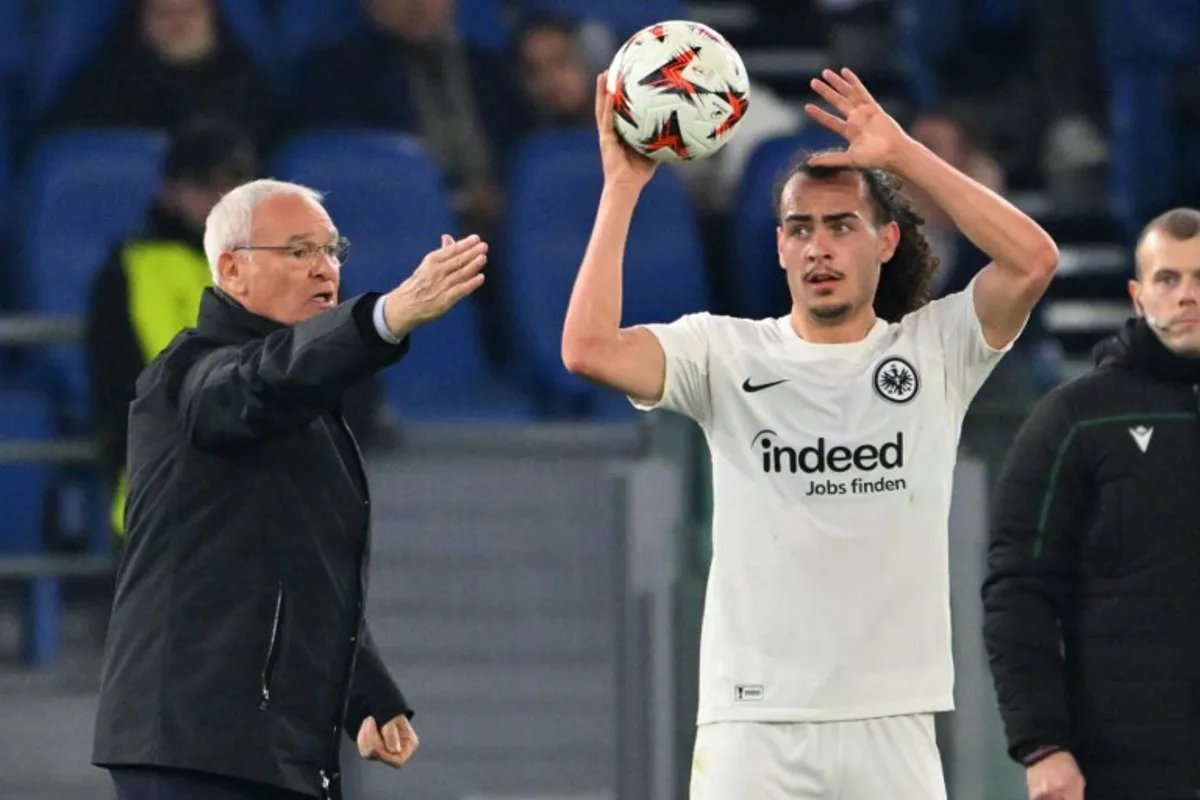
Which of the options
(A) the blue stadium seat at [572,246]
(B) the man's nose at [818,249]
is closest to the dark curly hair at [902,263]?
(B) the man's nose at [818,249]

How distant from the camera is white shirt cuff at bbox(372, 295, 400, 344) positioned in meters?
4.30

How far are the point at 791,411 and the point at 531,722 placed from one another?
378 centimetres

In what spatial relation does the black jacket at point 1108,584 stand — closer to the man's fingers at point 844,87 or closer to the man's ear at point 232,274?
the man's fingers at point 844,87

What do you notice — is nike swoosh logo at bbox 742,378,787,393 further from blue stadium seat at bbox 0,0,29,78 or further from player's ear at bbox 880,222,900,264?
blue stadium seat at bbox 0,0,29,78

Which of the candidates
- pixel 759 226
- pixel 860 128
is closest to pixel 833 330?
pixel 860 128

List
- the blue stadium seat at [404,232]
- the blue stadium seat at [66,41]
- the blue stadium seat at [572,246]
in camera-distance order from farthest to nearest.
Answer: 1. the blue stadium seat at [66,41]
2. the blue stadium seat at [572,246]
3. the blue stadium seat at [404,232]

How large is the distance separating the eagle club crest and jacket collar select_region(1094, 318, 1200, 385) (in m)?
0.72

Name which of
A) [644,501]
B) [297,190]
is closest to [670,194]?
[644,501]

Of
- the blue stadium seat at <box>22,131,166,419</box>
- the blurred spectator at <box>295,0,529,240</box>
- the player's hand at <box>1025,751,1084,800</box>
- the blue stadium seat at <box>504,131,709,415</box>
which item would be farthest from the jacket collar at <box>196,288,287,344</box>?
the blurred spectator at <box>295,0,529,240</box>

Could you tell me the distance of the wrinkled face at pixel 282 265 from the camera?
4.67 m

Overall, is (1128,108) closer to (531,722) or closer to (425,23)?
(425,23)

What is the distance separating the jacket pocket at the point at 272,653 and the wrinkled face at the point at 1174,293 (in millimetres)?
1842

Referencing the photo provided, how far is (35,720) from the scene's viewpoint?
7977 millimetres

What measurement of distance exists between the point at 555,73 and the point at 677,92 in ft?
16.6
